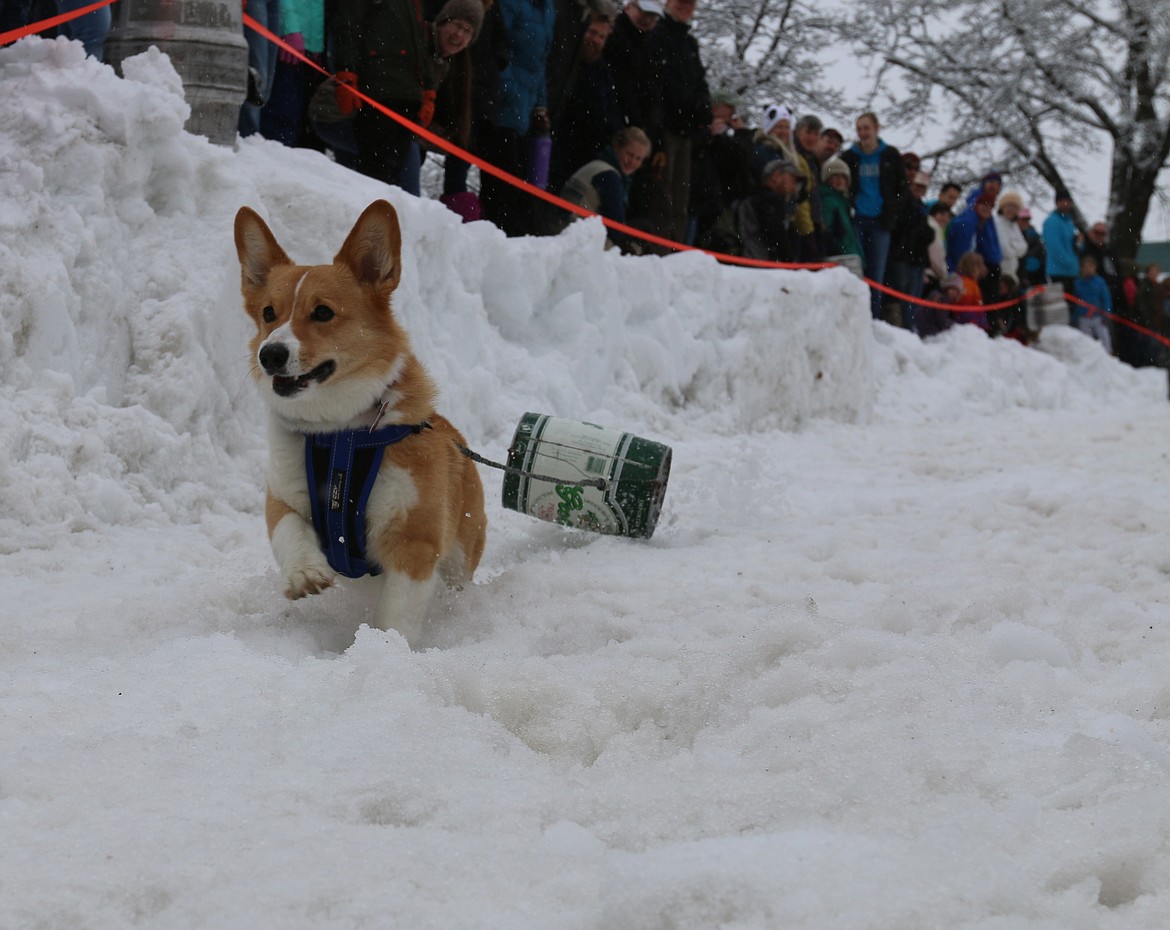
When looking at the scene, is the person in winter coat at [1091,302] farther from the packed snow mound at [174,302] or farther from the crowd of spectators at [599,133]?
the packed snow mound at [174,302]

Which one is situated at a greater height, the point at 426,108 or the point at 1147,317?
the point at 426,108

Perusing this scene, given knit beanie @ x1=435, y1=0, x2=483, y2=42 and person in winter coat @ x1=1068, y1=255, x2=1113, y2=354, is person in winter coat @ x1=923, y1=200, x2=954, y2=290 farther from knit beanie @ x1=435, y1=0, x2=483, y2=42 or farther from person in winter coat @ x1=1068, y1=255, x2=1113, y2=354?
knit beanie @ x1=435, y1=0, x2=483, y2=42

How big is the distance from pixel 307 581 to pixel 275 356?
0.65 metres

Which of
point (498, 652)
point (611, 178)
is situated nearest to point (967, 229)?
point (611, 178)

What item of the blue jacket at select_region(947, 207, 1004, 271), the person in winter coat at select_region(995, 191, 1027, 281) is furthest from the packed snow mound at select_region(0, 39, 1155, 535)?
the person in winter coat at select_region(995, 191, 1027, 281)

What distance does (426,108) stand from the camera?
24.4ft

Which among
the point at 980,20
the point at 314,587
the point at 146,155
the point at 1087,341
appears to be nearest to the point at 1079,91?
the point at 980,20

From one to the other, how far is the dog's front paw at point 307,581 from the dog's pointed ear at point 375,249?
96cm

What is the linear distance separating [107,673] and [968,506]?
4.42 metres

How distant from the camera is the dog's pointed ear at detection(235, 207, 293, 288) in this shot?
3.88 m

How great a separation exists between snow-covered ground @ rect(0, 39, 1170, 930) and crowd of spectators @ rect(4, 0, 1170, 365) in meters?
0.80

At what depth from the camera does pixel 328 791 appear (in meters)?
2.18

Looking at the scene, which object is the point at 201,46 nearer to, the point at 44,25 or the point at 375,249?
the point at 44,25

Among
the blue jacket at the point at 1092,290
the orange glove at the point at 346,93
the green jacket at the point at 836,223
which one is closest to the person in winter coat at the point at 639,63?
the orange glove at the point at 346,93
